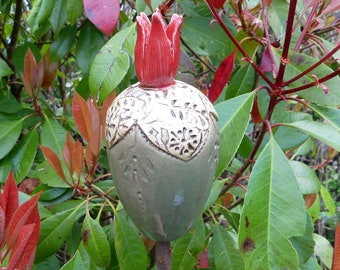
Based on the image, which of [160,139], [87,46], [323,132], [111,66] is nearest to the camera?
[160,139]

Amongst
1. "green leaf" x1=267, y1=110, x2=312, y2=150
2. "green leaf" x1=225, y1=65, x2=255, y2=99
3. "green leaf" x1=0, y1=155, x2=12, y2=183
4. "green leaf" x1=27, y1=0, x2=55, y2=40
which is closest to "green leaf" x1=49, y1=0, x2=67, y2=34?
"green leaf" x1=27, y1=0, x2=55, y2=40

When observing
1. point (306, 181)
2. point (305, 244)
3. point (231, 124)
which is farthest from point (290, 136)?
point (231, 124)

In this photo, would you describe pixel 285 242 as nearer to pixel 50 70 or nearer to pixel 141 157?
pixel 141 157

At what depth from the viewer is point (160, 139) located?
531mm

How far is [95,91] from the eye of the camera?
2.81ft

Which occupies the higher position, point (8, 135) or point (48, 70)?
point (48, 70)

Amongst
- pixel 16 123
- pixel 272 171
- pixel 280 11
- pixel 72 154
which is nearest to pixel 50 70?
pixel 16 123

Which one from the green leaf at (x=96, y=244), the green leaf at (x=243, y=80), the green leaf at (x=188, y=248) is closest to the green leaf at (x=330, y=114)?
the green leaf at (x=243, y=80)

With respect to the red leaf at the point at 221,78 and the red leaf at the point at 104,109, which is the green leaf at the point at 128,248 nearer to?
the red leaf at the point at 104,109

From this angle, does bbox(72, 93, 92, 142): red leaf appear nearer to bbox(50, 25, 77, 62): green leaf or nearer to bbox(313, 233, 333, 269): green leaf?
bbox(50, 25, 77, 62): green leaf

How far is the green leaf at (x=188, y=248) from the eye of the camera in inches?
39.1

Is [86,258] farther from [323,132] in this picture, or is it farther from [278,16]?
[278,16]

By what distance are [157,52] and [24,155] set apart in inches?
28.3

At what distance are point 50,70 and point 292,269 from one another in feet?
2.94
